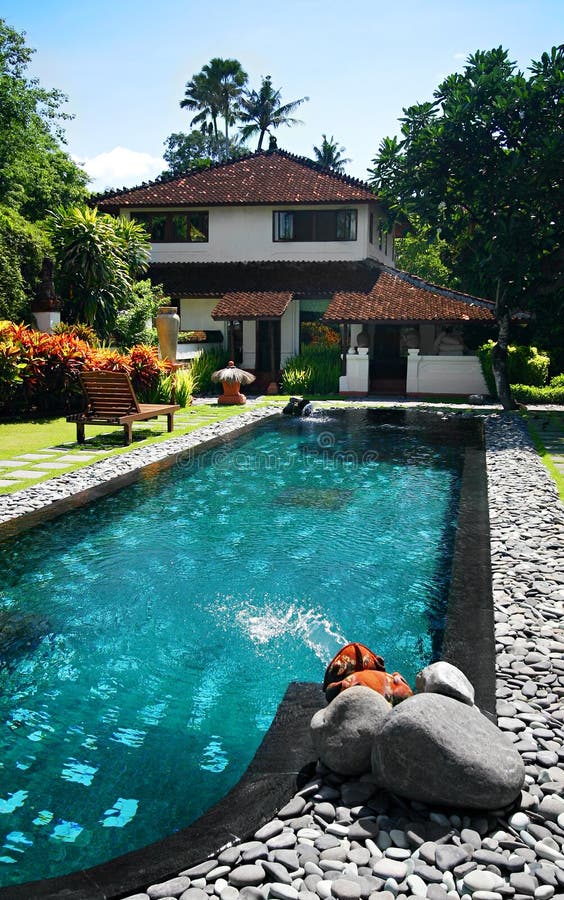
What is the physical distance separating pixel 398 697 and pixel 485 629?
133 cm

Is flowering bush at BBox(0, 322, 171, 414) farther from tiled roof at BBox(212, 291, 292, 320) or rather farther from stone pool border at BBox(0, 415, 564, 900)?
stone pool border at BBox(0, 415, 564, 900)

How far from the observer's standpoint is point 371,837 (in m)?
3.28

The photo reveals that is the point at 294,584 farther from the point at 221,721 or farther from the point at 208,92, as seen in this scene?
the point at 208,92

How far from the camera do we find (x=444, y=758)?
11.3 ft

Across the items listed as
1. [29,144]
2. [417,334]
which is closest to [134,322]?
Answer: [417,334]

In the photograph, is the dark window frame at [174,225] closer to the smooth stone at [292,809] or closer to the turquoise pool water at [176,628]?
the turquoise pool water at [176,628]

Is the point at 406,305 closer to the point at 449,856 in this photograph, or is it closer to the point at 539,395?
the point at 539,395

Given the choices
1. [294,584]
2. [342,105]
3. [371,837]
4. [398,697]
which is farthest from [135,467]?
[342,105]

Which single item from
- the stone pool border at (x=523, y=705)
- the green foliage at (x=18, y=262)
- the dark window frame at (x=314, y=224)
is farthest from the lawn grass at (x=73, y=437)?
the dark window frame at (x=314, y=224)

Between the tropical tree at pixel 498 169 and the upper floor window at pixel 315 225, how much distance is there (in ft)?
29.8

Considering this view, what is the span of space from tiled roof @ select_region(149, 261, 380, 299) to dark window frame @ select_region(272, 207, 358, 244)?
3.25 feet

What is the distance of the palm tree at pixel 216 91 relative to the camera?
2314 inches

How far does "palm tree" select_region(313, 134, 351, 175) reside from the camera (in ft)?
208

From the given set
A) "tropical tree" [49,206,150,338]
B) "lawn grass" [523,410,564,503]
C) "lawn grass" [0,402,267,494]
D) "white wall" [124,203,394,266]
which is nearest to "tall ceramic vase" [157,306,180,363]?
"tropical tree" [49,206,150,338]
